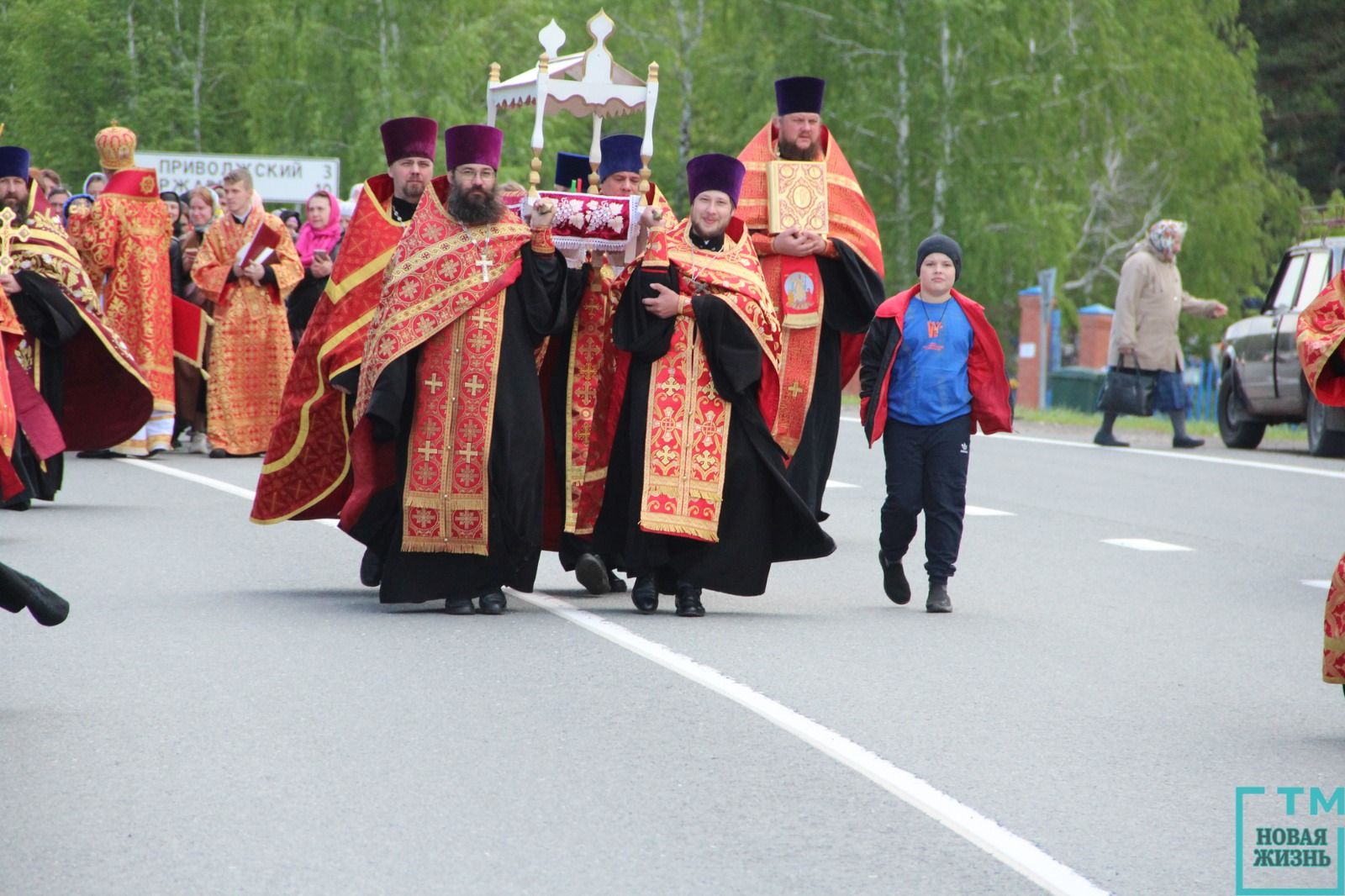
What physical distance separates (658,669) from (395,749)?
1664mm

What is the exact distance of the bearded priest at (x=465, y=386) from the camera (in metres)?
9.55

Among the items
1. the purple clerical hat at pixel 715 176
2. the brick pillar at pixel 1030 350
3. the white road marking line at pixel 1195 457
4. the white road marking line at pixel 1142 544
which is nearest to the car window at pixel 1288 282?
the white road marking line at pixel 1195 457

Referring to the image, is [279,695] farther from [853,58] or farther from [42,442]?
[853,58]

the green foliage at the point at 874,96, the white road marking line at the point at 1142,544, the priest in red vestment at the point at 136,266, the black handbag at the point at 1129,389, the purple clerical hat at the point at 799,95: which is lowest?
the white road marking line at the point at 1142,544

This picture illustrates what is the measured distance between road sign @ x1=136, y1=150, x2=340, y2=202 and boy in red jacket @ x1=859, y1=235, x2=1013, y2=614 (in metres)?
29.5

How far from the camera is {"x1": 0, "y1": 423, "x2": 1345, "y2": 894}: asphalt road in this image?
5539 mm

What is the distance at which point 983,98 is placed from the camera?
43031 millimetres

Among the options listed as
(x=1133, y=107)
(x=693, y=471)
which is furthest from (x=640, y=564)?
(x=1133, y=107)

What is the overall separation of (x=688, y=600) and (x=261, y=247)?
9.68 meters

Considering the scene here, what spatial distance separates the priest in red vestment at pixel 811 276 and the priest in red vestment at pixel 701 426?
1174mm

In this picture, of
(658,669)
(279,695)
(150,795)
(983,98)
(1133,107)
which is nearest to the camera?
(150,795)

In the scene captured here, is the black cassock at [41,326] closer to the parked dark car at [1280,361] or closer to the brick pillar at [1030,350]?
the parked dark car at [1280,361]

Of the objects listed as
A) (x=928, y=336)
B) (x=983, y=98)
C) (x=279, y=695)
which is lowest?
(x=279, y=695)

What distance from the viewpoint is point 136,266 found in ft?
60.6
